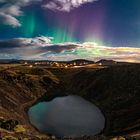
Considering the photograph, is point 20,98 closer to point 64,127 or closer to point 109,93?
point 109,93

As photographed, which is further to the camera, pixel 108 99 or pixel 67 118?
pixel 108 99

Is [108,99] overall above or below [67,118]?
above

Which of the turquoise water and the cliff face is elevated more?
the cliff face

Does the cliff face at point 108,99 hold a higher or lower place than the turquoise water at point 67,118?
higher

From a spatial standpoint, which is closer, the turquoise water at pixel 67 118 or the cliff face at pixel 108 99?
the turquoise water at pixel 67 118

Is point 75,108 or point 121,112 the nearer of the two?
point 121,112

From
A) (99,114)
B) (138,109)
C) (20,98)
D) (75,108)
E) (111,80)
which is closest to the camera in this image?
(138,109)

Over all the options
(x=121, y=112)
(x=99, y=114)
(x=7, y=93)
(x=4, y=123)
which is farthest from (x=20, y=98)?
(x=4, y=123)

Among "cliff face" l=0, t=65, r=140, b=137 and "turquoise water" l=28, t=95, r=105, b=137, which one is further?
"cliff face" l=0, t=65, r=140, b=137
